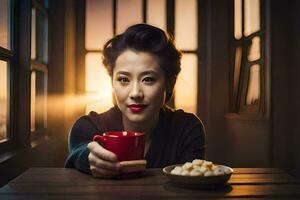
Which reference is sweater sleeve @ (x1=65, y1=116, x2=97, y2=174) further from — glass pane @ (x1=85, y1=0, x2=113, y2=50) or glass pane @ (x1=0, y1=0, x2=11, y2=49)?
glass pane @ (x1=85, y1=0, x2=113, y2=50)

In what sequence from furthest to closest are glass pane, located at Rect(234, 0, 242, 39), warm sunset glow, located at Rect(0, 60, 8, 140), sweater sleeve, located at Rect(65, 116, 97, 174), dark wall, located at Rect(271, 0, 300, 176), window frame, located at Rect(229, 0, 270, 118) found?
glass pane, located at Rect(234, 0, 242, 39) < window frame, located at Rect(229, 0, 270, 118) < dark wall, located at Rect(271, 0, 300, 176) < warm sunset glow, located at Rect(0, 60, 8, 140) < sweater sleeve, located at Rect(65, 116, 97, 174)

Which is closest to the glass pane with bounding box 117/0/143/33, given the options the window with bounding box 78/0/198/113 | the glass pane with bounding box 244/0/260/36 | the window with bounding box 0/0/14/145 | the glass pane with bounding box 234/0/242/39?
the window with bounding box 78/0/198/113

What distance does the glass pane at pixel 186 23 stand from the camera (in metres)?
3.24

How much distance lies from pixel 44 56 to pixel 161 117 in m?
1.58

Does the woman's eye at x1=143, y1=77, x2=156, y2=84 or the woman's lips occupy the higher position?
the woman's eye at x1=143, y1=77, x2=156, y2=84

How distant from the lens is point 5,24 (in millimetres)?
1837

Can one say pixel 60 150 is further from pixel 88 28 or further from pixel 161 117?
pixel 161 117

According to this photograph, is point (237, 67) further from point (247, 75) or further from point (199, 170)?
point (199, 170)

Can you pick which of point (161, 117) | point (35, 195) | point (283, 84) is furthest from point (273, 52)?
point (35, 195)

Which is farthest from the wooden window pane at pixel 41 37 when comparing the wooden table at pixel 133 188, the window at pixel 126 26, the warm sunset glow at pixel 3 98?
the wooden table at pixel 133 188

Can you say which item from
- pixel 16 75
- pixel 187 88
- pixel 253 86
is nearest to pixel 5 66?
pixel 16 75

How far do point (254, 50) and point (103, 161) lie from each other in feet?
6.61

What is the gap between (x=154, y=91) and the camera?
1198 mm

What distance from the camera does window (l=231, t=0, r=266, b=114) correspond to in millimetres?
2531
